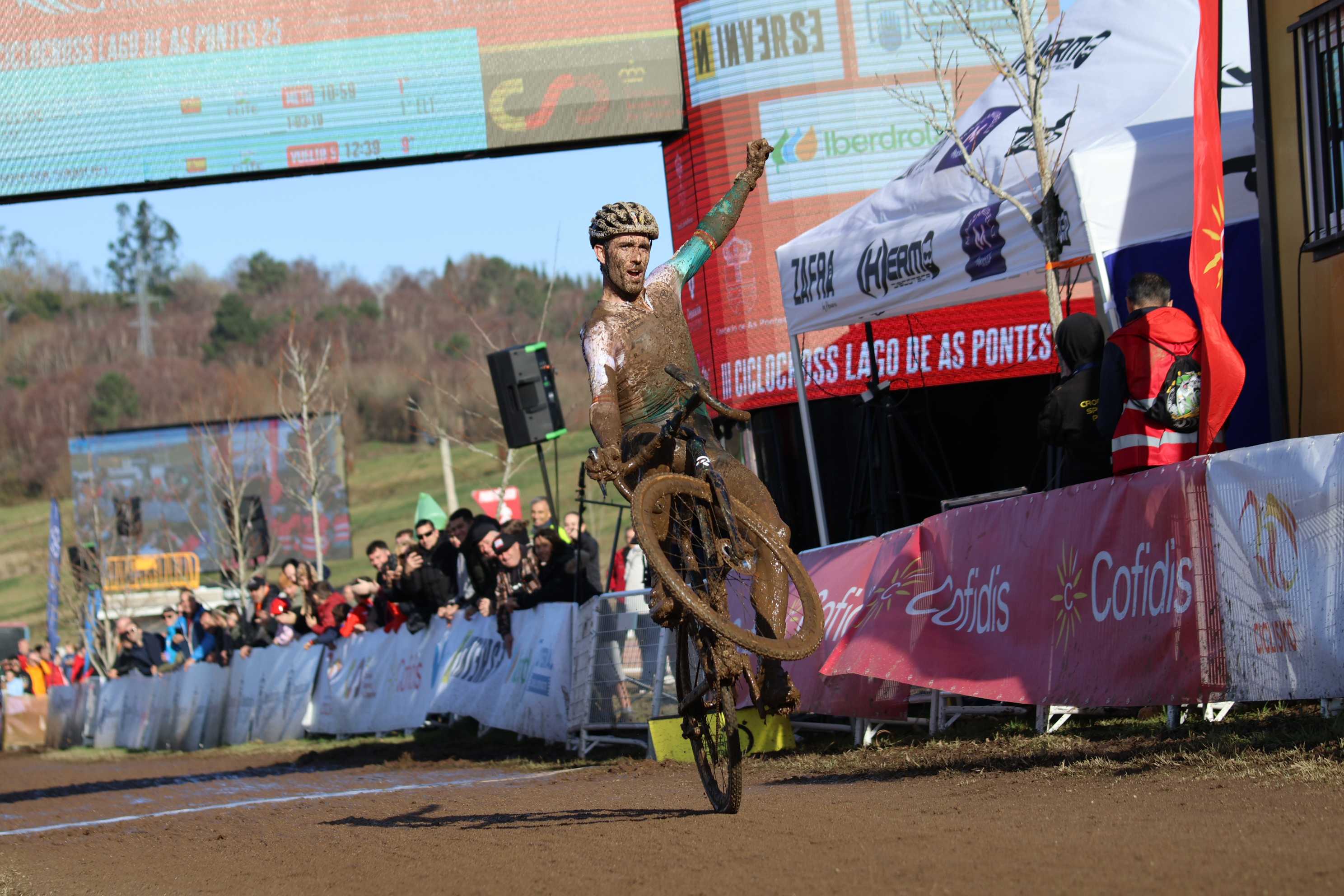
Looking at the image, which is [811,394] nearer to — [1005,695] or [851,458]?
[851,458]

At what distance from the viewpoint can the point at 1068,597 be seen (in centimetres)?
812

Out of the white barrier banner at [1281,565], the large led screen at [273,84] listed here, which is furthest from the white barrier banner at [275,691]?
the white barrier banner at [1281,565]

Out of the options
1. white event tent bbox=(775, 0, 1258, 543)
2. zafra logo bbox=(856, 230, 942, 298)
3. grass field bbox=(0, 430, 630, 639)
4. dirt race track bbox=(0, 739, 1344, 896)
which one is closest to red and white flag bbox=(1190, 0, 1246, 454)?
white event tent bbox=(775, 0, 1258, 543)

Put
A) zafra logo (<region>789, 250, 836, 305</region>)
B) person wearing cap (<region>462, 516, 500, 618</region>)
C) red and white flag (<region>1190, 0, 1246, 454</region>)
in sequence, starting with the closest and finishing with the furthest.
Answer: red and white flag (<region>1190, 0, 1246, 454</region>) → zafra logo (<region>789, 250, 836, 305</region>) → person wearing cap (<region>462, 516, 500, 618</region>)

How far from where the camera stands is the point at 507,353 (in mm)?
15617

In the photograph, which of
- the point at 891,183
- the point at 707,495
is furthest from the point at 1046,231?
the point at 707,495

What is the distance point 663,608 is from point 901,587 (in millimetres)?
3271

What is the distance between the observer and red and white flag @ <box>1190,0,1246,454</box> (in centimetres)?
846

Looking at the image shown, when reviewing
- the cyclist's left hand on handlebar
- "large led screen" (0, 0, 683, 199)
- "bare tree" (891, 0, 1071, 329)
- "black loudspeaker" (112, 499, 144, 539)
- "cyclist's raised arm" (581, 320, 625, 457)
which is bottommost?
"black loudspeaker" (112, 499, 144, 539)

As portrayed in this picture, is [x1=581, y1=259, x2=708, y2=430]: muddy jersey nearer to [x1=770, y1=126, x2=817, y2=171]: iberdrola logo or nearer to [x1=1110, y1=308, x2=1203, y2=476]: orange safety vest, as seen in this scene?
[x1=1110, y1=308, x2=1203, y2=476]: orange safety vest

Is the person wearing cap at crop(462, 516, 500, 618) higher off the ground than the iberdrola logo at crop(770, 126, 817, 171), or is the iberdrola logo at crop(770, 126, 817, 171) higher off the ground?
the iberdrola logo at crop(770, 126, 817, 171)

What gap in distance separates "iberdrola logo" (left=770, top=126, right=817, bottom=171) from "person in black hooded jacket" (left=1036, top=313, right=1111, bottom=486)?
7.99m

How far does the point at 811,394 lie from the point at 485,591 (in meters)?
4.66

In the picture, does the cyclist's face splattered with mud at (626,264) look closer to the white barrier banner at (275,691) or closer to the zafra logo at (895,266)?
the zafra logo at (895,266)
